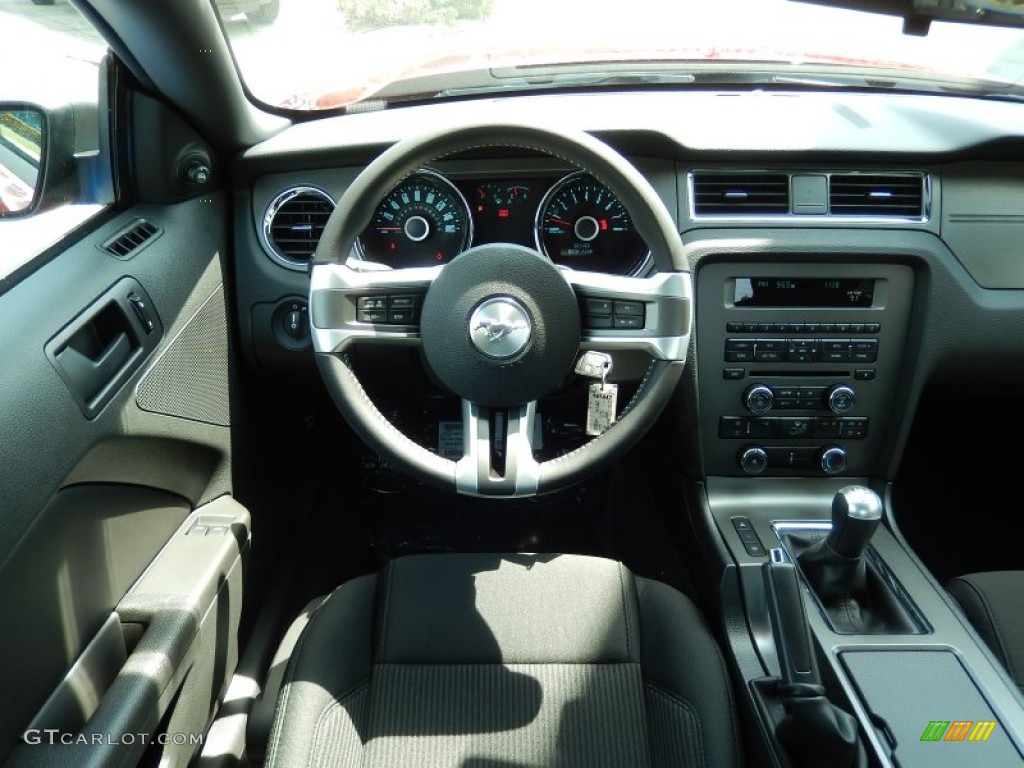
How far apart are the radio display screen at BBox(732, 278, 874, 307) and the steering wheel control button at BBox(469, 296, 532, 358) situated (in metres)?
0.69

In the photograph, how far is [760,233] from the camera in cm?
186

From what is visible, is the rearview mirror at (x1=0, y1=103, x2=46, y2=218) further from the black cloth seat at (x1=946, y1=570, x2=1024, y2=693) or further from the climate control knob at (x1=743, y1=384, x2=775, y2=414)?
the black cloth seat at (x1=946, y1=570, x2=1024, y2=693)

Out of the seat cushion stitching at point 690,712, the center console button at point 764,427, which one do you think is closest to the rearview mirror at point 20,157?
the seat cushion stitching at point 690,712

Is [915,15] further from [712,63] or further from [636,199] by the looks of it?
[712,63]

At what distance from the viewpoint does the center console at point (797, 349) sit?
1.90 metres

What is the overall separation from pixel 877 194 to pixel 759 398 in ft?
1.65

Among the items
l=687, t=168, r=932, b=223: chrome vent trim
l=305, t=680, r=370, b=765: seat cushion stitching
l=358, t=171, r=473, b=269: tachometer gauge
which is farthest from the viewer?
l=687, t=168, r=932, b=223: chrome vent trim

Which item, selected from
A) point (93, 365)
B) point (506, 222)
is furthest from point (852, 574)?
point (93, 365)

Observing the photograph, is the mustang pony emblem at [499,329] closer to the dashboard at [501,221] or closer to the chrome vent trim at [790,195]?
the dashboard at [501,221]

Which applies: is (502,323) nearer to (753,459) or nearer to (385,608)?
(385,608)

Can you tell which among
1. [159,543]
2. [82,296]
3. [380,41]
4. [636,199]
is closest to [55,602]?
[159,543]

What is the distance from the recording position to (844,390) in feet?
6.34

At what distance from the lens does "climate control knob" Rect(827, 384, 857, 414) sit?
193cm
